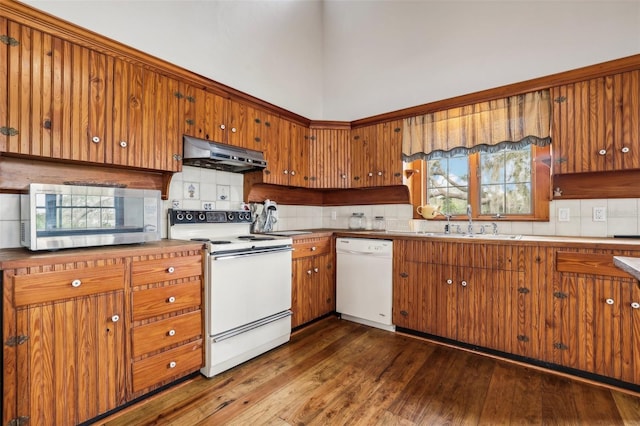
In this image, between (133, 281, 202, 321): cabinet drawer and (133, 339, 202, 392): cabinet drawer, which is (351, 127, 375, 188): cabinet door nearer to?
(133, 281, 202, 321): cabinet drawer

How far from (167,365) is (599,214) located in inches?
135

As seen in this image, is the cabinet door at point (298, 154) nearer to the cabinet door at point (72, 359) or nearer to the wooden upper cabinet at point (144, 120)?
the wooden upper cabinet at point (144, 120)

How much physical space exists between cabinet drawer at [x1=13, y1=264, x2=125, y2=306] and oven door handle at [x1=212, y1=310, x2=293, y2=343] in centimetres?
74

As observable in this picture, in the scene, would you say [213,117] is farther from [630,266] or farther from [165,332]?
[630,266]

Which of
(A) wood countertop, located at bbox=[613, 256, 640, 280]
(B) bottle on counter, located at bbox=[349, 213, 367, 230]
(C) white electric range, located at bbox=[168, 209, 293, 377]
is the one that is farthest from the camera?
(B) bottle on counter, located at bbox=[349, 213, 367, 230]

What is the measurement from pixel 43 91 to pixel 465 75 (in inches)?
136

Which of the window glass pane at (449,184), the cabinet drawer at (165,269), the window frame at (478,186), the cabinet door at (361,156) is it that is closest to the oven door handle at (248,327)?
the cabinet drawer at (165,269)

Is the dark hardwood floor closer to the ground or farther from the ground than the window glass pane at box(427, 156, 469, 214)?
closer to the ground

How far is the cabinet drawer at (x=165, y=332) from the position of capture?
1750mm

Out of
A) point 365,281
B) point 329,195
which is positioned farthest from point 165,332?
point 329,195

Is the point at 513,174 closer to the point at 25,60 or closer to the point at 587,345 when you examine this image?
the point at 587,345

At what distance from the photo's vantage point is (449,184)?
3.25m

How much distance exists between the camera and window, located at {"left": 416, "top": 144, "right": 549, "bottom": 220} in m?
2.71

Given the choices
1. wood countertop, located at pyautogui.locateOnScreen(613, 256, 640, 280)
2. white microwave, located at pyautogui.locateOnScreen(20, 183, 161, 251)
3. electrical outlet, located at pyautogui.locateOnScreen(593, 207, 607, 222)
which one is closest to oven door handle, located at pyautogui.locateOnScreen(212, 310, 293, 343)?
white microwave, located at pyautogui.locateOnScreen(20, 183, 161, 251)
